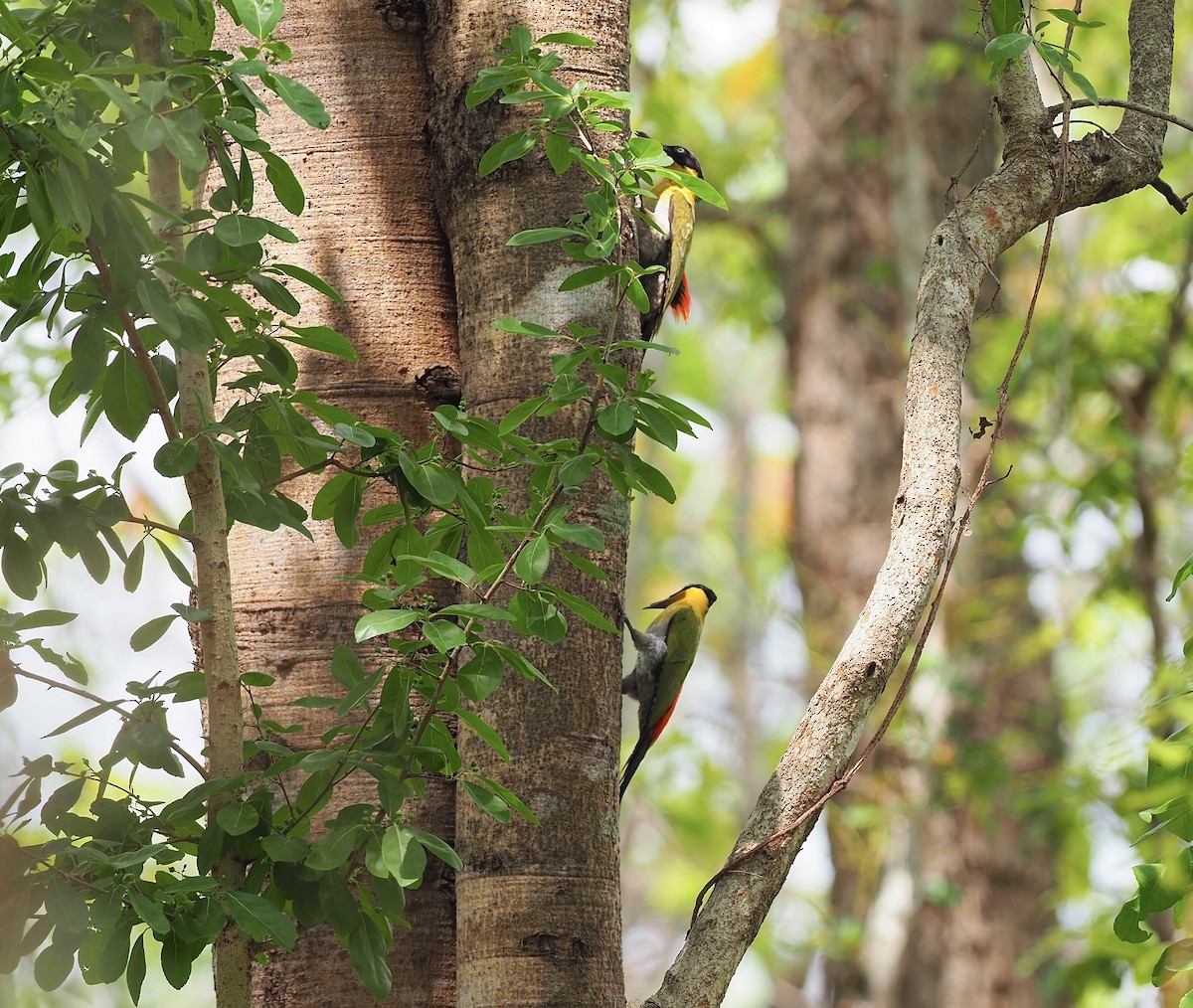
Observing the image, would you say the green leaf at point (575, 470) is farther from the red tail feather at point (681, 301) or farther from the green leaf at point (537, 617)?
the red tail feather at point (681, 301)

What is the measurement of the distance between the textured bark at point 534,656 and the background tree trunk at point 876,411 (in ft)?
13.3

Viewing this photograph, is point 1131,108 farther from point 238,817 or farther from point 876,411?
point 876,411

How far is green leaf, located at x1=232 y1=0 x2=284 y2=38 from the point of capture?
1348 millimetres

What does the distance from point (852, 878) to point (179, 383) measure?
637cm

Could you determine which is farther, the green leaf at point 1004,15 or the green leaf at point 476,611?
the green leaf at point 1004,15

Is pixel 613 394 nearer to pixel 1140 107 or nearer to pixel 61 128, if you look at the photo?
pixel 61 128

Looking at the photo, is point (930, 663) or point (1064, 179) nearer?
point (1064, 179)

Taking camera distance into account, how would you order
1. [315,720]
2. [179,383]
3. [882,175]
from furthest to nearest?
[882,175] → [315,720] → [179,383]

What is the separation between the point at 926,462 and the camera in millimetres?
1838

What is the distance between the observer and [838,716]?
1752mm

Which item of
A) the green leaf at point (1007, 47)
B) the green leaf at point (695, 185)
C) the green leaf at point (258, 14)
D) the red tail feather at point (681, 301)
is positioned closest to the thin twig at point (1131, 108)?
the green leaf at point (1007, 47)

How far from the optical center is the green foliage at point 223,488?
1.28 meters

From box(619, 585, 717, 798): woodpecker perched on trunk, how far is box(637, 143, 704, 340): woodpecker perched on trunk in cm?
94

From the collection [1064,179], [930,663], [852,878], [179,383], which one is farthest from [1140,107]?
[852,878]
